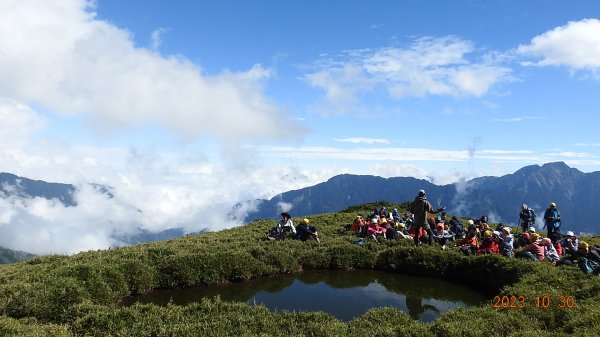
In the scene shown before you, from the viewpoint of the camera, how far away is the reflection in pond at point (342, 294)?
15180 mm

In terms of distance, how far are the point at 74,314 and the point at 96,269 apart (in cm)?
354

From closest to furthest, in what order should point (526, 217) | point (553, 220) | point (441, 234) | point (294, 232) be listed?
point (553, 220) < point (294, 232) < point (441, 234) < point (526, 217)

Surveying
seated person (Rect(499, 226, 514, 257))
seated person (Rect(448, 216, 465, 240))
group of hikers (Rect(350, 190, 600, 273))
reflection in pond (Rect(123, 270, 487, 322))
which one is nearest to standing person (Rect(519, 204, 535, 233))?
group of hikers (Rect(350, 190, 600, 273))

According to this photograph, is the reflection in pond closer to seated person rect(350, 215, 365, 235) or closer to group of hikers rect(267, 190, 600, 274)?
group of hikers rect(267, 190, 600, 274)

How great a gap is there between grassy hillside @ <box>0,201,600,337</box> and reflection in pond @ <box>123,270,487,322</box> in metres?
0.71

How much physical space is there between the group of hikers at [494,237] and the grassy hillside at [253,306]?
1999mm

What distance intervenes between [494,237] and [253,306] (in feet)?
46.6

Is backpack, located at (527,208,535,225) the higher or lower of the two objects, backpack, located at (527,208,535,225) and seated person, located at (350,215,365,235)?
the higher

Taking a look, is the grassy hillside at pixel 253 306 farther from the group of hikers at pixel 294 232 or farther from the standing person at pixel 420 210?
the group of hikers at pixel 294 232

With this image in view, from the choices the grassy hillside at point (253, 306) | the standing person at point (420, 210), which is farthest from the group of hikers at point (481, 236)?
the grassy hillside at point (253, 306)

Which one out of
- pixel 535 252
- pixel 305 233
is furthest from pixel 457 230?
pixel 305 233

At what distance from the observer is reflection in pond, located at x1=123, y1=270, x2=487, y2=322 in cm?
1518

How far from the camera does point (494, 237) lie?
21156mm

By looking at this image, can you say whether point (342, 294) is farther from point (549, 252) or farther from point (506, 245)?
point (549, 252)
